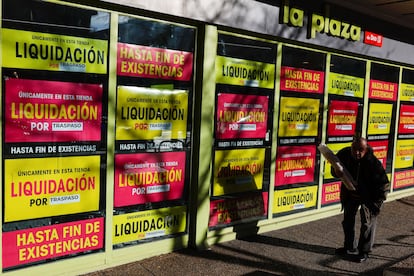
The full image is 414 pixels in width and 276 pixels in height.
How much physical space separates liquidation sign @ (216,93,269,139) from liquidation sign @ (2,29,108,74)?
5.41 ft

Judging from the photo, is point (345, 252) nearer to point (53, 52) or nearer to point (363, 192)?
A: point (363, 192)

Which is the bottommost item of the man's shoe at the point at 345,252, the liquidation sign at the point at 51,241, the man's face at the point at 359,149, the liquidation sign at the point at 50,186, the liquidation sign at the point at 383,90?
the man's shoe at the point at 345,252

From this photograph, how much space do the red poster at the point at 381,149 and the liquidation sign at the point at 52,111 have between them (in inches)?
215

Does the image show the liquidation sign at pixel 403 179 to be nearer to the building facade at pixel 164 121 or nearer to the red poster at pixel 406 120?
the red poster at pixel 406 120

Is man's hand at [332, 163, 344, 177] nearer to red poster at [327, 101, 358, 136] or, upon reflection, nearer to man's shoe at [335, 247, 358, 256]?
man's shoe at [335, 247, 358, 256]

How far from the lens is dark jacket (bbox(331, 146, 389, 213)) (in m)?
4.86

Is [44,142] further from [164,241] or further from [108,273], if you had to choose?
[164,241]

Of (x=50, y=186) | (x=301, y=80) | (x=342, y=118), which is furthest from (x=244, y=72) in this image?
(x=50, y=186)

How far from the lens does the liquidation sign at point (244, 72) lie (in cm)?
526

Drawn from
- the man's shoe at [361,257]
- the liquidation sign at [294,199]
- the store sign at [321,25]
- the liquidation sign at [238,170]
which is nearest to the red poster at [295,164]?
the liquidation sign at [294,199]

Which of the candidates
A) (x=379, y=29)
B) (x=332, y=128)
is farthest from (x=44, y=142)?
(x=379, y=29)

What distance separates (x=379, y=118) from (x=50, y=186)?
6068mm

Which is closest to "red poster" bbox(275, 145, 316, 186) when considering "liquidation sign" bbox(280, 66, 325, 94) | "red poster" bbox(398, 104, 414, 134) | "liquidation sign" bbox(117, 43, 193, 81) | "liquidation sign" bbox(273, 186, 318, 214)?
"liquidation sign" bbox(273, 186, 318, 214)

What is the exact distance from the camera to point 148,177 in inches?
187
